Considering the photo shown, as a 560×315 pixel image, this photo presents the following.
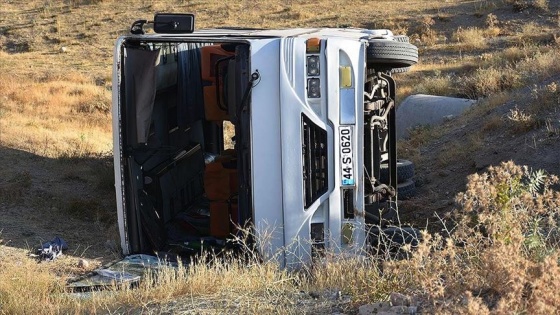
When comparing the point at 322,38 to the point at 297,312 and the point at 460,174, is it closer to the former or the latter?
the point at 297,312

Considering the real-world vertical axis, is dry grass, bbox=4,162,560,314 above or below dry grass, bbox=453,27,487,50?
below

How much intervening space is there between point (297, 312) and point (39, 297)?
1919 millimetres

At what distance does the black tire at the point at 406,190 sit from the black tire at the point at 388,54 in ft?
7.01

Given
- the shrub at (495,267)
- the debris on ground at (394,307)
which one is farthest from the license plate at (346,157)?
the debris on ground at (394,307)

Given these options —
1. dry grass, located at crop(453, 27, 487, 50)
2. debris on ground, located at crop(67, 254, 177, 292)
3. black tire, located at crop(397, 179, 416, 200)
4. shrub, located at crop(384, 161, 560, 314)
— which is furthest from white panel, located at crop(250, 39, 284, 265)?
dry grass, located at crop(453, 27, 487, 50)

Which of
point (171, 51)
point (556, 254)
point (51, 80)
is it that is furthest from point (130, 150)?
point (51, 80)

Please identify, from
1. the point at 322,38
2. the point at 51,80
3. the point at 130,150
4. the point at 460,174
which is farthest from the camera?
the point at 51,80

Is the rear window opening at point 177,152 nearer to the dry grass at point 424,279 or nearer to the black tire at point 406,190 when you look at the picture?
the dry grass at point 424,279

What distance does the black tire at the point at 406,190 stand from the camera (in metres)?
9.27

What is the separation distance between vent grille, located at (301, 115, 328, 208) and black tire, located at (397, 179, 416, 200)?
102 inches

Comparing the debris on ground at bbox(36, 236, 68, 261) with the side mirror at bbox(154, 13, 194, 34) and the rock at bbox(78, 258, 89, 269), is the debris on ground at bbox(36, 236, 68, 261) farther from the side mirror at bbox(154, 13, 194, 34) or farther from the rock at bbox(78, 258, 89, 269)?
the side mirror at bbox(154, 13, 194, 34)

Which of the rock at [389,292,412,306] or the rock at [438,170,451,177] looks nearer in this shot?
the rock at [389,292,412,306]

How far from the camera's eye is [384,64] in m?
7.29

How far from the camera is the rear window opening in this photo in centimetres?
719
